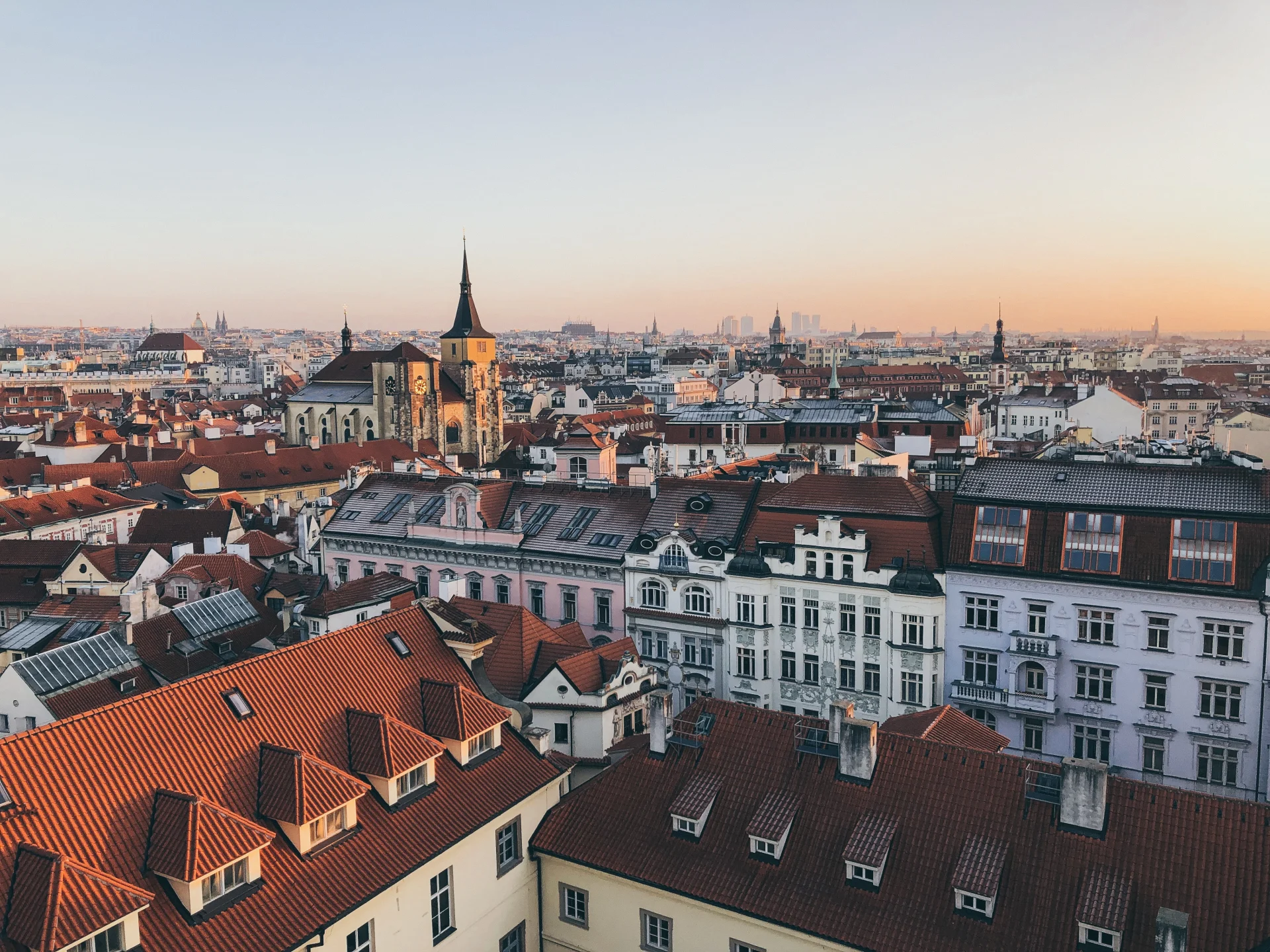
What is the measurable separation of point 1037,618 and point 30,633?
149 ft

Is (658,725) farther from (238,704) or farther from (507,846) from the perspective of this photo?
(238,704)

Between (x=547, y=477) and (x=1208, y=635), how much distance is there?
138 feet

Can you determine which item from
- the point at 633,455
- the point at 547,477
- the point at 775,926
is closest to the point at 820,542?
the point at 775,926

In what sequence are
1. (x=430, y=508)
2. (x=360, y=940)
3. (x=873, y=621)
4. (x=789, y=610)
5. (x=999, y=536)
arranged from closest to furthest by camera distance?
(x=360, y=940) < (x=999, y=536) < (x=873, y=621) < (x=789, y=610) < (x=430, y=508)

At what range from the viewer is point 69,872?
62.5 ft

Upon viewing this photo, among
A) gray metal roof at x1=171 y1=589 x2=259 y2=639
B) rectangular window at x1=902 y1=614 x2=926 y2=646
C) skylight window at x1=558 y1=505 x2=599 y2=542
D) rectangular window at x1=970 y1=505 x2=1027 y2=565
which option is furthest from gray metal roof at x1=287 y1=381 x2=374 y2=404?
rectangular window at x1=970 y1=505 x2=1027 y2=565

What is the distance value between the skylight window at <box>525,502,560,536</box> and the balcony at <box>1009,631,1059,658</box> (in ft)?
82.2

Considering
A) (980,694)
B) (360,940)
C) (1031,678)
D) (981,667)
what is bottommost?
(980,694)

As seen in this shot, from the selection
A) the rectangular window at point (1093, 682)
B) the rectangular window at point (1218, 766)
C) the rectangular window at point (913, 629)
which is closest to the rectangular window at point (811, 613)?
the rectangular window at point (913, 629)

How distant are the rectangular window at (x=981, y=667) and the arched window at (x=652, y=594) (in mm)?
14574

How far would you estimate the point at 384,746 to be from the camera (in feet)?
85.0

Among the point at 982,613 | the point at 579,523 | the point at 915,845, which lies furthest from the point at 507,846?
the point at 579,523

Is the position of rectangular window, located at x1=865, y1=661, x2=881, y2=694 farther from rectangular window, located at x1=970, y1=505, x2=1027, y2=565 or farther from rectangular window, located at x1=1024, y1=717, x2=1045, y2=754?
rectangular window, located at x1=970, y1=505, x2=1027, y2=565

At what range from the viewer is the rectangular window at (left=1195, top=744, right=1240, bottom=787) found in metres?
37.8
